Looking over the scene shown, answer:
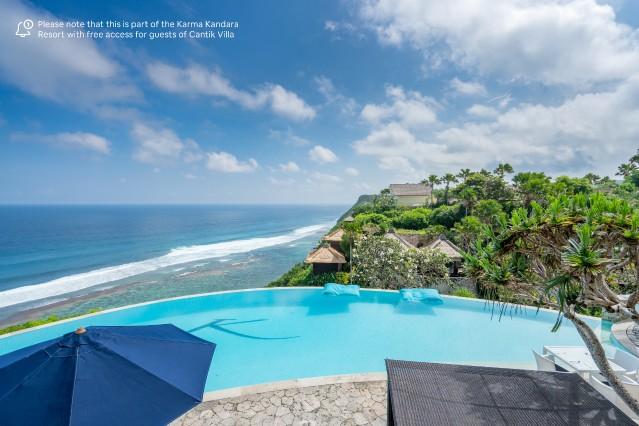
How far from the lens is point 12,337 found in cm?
753

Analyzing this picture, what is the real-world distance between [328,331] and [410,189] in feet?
156

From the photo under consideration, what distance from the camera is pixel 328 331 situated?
8.65 meters

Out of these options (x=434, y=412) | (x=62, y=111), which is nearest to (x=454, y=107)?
(x=434, y=412)

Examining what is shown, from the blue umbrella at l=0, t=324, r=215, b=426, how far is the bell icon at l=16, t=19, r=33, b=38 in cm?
1070

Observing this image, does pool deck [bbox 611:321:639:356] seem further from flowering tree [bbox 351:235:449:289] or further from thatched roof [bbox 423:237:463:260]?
thatched roof [bbox 423:237:463:260]

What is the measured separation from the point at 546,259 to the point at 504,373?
7.14ft

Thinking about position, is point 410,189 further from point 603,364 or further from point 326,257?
point 603,364

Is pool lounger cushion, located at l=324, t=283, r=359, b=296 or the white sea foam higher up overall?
pool lounger cushion, located at l=324, t=283, r=359, b=296

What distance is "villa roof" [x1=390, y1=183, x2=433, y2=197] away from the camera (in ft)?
167

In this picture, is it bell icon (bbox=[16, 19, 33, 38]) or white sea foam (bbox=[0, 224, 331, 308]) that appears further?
white sea foam (bbox=[0, 224, 331, 308])

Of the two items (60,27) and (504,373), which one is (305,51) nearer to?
(60,27)

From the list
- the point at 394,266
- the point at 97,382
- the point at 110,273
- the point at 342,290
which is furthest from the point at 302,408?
the point at 110,273

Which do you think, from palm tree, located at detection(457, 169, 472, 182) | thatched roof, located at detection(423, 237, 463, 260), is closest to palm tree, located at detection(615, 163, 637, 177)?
palm tree, located at detection(457, 169, 472, 182)

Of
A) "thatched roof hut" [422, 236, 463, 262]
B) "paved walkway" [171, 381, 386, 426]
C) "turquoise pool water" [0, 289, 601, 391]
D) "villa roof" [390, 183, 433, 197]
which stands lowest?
"turquoise pool water" [0, 289, 601, 391]
